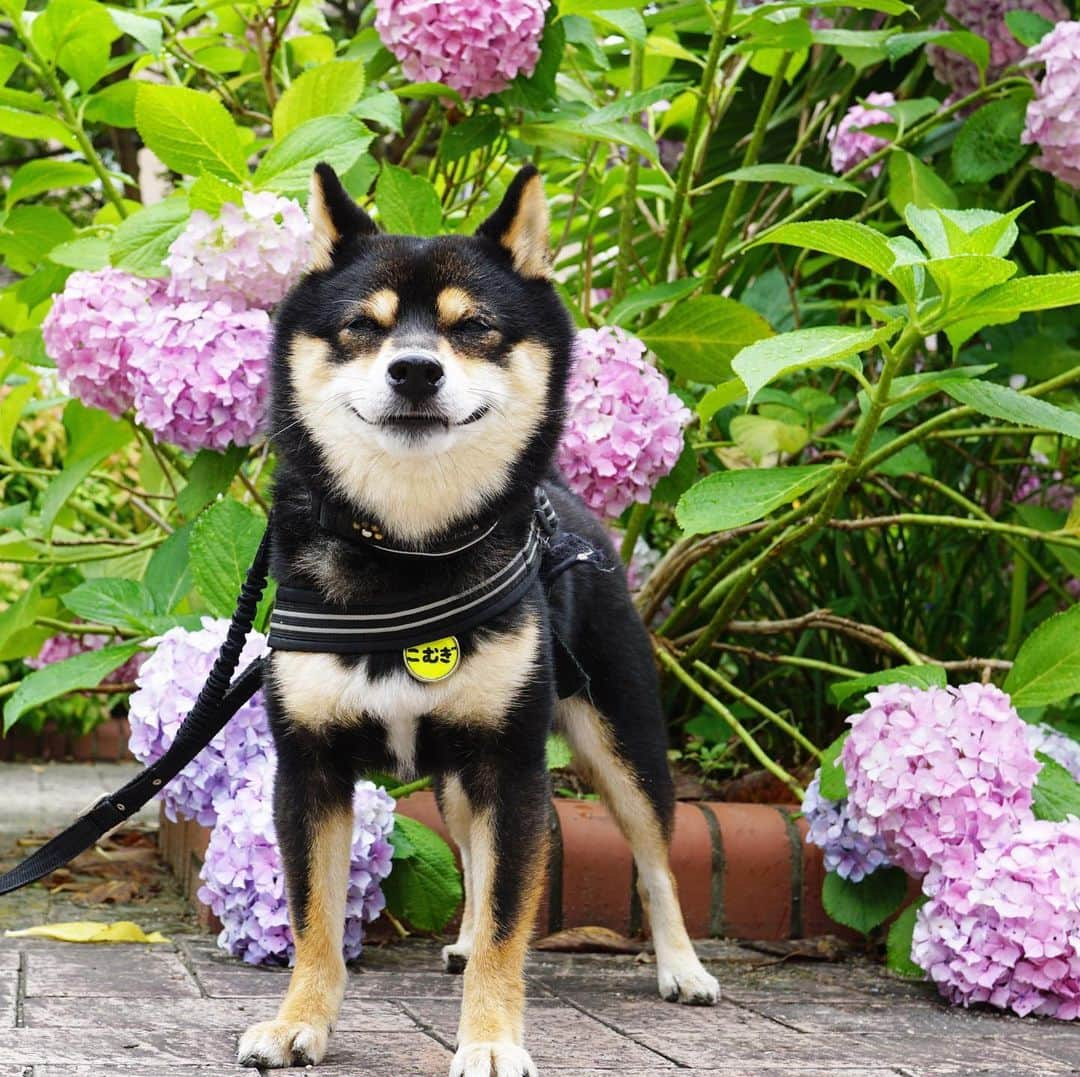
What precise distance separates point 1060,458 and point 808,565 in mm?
843

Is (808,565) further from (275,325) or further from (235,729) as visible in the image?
(275,325)

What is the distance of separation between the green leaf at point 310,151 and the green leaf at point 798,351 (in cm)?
103

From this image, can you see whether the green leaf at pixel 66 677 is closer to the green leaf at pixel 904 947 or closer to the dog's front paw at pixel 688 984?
the dog's front paw at pixel 688 984

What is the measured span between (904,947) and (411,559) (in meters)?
1.48

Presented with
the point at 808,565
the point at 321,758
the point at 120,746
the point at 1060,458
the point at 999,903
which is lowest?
the point at 120,746

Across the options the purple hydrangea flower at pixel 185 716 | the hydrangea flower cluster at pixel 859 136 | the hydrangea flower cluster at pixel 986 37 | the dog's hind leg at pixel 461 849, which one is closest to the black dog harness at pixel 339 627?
the purple hydrangea flower at pixel 185 716

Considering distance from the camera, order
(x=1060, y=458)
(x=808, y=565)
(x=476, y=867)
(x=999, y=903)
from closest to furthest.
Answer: (x=476, y=867), (x=999, y=903), (x=1060, y=458), (x=808, y=565)

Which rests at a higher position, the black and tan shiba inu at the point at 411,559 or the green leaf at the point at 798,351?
the green leaf at the point at 798,351

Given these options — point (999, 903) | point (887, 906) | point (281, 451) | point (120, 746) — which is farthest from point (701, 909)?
point (120, 746)

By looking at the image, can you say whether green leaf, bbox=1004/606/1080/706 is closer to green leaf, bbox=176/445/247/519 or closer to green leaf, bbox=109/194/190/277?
green leaf, bbox=176/445/247/519

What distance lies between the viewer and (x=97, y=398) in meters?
3.26

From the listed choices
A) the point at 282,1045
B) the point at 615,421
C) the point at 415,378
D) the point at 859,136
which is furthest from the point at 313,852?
the point at 859,136

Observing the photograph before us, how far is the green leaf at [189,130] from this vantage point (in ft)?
10.1

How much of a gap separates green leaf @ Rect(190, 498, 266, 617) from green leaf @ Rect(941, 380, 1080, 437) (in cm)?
143
